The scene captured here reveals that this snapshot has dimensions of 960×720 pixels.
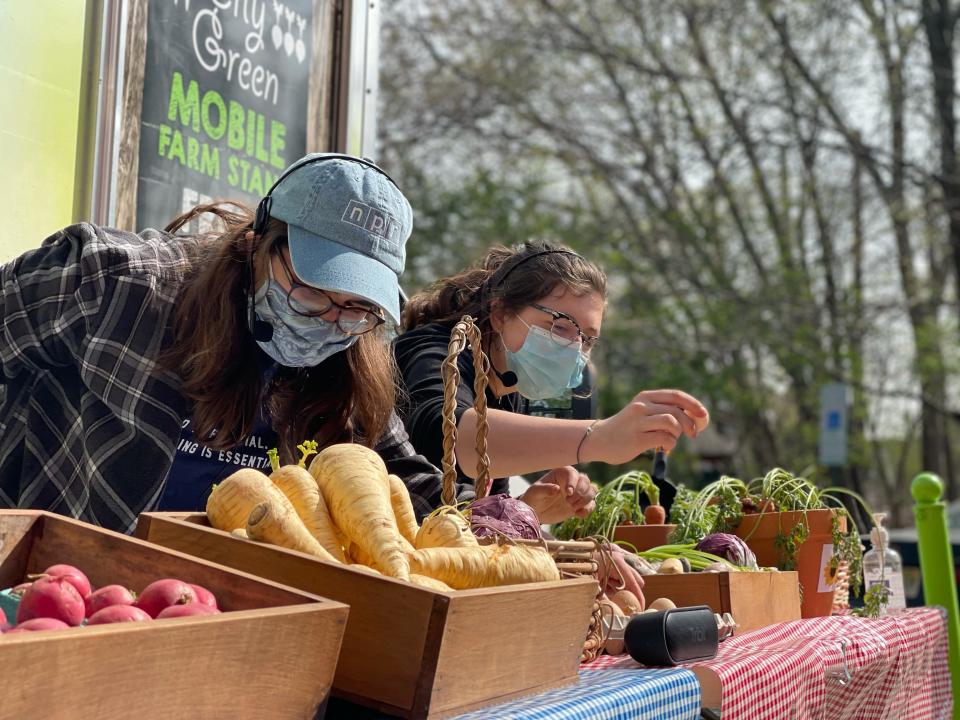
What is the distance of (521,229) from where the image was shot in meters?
15.1

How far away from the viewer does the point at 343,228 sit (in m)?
2.04

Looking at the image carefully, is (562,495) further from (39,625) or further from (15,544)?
(39,625)

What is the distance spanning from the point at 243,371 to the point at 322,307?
8.1 inches

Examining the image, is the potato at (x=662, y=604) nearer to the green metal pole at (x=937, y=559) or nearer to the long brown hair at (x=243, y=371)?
the long brown hair at (x=243, y=371)

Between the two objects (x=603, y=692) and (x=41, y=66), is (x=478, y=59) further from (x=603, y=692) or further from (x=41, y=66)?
(x=603, y=692)

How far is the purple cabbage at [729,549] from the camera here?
2.42 meters

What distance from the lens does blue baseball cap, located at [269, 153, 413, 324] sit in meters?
2.02

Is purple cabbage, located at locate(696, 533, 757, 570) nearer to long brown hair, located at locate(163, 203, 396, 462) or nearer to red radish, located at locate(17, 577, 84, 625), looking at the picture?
long brown hair, located at locate(163, 203, 396, 462)

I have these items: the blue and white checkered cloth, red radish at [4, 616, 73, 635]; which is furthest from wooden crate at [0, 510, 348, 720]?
the blue and white checkered cloth

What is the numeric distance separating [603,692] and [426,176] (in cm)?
1399

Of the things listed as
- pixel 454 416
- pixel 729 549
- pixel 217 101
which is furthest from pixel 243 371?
pixel 217 101

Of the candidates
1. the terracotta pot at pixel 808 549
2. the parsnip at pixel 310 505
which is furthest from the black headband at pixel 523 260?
the parsnip at pixel 310 505

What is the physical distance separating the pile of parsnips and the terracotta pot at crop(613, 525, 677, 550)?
116 cm

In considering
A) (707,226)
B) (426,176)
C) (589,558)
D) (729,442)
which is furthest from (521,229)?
(589,558)
